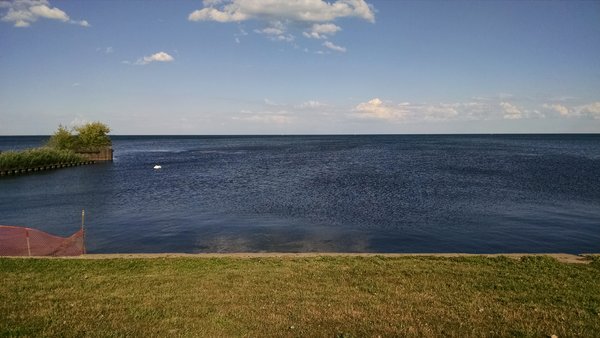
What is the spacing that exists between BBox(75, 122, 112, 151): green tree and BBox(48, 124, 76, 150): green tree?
5.10 ft

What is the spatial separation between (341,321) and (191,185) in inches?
1762

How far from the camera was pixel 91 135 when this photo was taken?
85312 mm

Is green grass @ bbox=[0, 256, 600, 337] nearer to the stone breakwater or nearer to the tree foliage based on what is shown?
the stone breakwater

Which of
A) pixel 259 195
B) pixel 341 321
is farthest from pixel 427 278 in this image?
pixel 259 195

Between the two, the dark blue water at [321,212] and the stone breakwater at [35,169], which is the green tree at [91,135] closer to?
the stone breakwater at [35,169]

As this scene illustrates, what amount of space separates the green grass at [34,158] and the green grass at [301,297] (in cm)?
5596

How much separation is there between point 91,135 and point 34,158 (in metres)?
18.4

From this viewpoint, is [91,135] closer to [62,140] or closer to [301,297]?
[62,140]

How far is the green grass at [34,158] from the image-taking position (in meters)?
62.8

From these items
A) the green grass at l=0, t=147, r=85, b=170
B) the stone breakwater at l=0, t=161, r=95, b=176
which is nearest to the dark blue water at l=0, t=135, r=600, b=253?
the stone breakwater at l=0, t=161, r=95, b=176

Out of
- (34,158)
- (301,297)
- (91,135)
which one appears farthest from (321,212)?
(91,135)

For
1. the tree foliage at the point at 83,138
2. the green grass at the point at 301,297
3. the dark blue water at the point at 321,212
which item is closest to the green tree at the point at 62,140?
the tree foliage at the point at 83,138

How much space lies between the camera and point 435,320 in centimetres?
1047

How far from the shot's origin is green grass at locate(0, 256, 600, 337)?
398 inches
